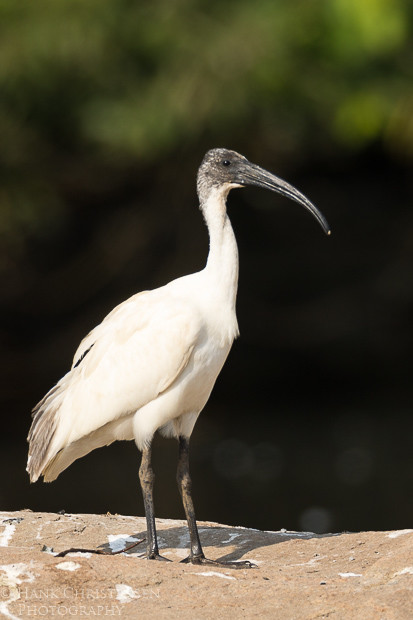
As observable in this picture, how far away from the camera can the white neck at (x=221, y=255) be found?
20.6ft

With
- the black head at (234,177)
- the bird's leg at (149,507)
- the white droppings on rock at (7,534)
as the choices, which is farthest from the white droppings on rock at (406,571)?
the white droppings on rock at (7,534)

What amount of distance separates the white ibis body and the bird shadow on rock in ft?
1.16

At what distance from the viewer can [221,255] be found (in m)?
6.35

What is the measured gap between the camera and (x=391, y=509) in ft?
43.4

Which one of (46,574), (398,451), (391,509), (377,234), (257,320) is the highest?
(377,234)

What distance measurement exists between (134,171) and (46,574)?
36.7ft

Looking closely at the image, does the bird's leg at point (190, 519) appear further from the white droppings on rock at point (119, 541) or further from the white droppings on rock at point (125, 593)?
the white droppings on rock at point (125, 593)

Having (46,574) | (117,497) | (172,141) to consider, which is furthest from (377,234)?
(46,574)

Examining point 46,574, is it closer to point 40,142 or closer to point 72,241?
point 40,142

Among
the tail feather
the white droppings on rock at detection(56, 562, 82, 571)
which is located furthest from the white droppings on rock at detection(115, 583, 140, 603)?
the tail feather

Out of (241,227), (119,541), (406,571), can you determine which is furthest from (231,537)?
(241,227)

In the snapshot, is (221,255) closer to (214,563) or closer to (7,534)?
(214,563)

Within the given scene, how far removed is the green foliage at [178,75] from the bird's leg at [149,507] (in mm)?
7180

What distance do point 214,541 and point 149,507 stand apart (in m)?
0.73
